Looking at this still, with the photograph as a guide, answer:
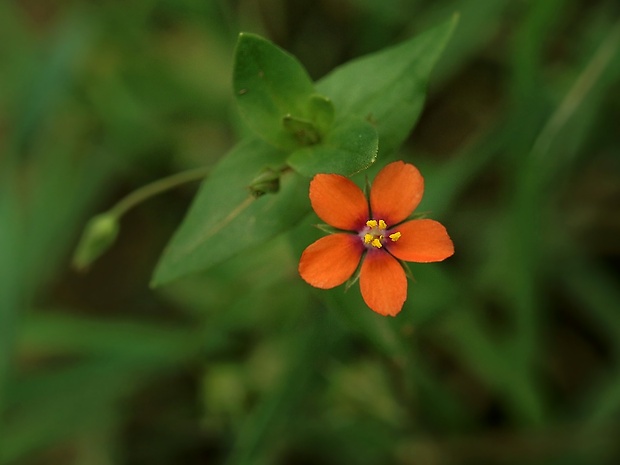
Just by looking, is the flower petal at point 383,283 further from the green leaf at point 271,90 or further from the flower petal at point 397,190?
the green leaf at point 271,90

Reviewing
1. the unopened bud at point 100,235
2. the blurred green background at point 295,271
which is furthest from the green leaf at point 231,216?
the blurred green background at point 295,271

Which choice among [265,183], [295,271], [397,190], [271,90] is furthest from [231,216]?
[295,271]

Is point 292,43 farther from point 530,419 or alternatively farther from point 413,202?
point 413,202

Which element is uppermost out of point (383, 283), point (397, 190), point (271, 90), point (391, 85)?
point (391, 85)

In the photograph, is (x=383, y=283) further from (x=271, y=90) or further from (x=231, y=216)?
(x=271, y=90)

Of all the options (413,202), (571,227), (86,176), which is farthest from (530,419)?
(86,176)

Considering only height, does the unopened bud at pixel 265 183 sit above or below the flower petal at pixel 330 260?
above
